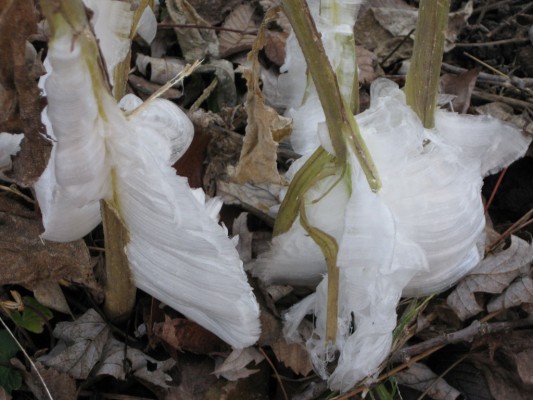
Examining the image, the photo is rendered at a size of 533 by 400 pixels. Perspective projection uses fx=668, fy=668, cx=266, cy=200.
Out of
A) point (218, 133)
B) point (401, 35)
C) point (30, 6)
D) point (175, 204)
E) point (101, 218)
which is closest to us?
point (30, 6)

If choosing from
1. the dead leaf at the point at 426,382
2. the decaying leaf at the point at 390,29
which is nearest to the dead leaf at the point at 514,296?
the dead leaf at the point at 426,382

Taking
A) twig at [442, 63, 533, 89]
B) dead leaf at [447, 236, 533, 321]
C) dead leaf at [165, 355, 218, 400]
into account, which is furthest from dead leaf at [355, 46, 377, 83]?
dead leaf at [165, 355, 218, 400]

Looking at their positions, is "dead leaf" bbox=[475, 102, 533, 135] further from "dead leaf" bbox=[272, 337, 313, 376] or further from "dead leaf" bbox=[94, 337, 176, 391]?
"dead leaf" bbox=[94, 337, 176, 391]

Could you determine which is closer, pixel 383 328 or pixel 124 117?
pixel 124 117

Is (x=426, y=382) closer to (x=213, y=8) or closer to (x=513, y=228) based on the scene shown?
(x=513, y=228)

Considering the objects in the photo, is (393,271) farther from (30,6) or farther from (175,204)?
(30,6)

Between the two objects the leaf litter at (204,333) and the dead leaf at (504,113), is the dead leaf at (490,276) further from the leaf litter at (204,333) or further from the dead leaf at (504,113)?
the dead leaf at (504,113)

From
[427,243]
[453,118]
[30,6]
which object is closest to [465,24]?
[453,118]
